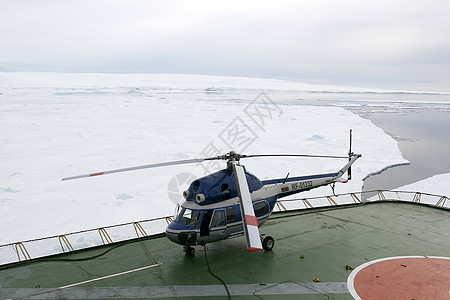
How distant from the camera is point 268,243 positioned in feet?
28.7

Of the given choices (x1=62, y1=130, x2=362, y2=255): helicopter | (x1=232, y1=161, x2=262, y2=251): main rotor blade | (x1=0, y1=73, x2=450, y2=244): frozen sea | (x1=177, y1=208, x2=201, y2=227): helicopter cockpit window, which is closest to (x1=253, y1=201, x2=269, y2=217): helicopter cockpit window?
(x1=62, y1=130, x2=362, y2=255): helicopter

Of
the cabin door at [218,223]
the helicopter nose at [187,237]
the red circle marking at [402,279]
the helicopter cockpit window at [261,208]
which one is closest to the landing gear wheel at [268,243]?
the helicopter cockpit window at [261,208]

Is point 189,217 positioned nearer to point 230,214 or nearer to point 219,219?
point 219,219

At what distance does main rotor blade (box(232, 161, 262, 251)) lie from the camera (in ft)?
18.2

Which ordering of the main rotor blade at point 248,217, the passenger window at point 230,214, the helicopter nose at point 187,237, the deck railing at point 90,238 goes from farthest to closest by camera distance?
the deck railing at point 90,238 → the passenger window at point 230,214 → the helicopter nose at point 187,237 → the main rotor blade at point 248,217

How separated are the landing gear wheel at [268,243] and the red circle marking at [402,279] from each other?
1.94 meters

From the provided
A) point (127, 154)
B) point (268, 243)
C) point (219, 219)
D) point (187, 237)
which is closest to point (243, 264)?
point (268, 243)

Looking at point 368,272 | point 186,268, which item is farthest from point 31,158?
point 368,272

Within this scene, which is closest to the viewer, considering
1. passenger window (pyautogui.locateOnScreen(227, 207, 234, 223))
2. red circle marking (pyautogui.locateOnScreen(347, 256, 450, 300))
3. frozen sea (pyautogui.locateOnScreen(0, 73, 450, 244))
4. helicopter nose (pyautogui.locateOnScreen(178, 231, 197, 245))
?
red circle marking (pyautogui.locateOnScreen(347, 256, 450, 300))

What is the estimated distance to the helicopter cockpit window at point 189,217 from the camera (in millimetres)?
7984

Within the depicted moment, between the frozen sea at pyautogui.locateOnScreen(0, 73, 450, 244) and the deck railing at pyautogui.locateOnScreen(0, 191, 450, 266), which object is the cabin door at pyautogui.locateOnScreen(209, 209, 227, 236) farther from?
the frozen sea at pyautogui.locateOnScreen(0, 73, 450, 244)

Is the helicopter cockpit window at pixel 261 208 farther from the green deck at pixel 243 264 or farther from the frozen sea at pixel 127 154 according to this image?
the frozen sea at pixel 127 154

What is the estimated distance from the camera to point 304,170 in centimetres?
2059

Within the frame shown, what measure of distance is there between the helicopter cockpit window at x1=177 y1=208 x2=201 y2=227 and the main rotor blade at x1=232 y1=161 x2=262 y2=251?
1315 mm
